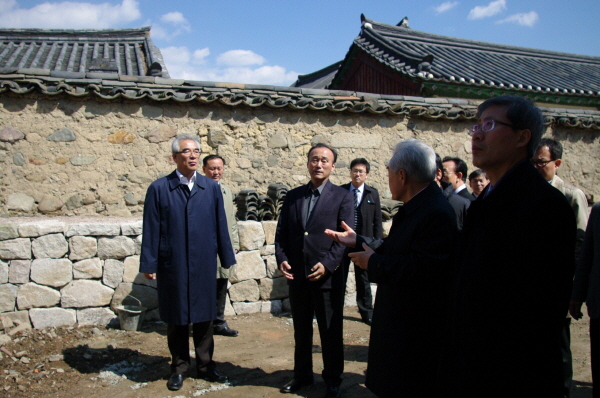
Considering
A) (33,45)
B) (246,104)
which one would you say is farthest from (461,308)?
(33,45)

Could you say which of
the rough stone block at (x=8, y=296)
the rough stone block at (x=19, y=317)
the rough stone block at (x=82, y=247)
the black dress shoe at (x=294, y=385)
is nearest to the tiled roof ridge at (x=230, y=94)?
the rough stone block at (x=82, y=247)

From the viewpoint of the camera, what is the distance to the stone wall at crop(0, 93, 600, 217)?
571 cm

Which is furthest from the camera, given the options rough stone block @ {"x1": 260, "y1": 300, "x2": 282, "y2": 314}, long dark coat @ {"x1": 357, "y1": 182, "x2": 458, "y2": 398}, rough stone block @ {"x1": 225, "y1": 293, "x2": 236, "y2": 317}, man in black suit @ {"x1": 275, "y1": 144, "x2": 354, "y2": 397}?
rough stone block @ {"x1": 260, "y1": 300, "x2": 282, "y2": 314}

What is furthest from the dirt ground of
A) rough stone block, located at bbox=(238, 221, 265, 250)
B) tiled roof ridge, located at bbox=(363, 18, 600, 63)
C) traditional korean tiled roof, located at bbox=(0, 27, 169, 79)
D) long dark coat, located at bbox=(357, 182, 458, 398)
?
tiled roof ridge, located at bbox=(363, 18, 600, 63)

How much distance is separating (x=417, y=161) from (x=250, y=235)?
11.4 ft

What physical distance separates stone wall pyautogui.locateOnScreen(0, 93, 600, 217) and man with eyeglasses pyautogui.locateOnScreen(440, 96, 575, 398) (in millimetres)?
4903

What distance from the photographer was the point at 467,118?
7398 millimetres

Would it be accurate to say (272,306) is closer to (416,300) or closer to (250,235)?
(250,235)

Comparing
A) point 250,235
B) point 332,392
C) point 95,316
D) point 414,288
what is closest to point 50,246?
point 95,316

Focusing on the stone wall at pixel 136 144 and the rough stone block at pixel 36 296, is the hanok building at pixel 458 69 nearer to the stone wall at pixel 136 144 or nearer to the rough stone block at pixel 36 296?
the stone wall at pixel 136 144

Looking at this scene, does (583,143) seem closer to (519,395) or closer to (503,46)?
(503,46)

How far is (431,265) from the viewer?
2127mm

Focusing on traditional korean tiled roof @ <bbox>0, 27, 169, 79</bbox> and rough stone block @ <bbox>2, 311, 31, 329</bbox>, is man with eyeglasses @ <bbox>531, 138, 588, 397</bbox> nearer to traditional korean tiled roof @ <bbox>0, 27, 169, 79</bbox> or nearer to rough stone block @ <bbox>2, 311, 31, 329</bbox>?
rough stone block @ <bbox>2, 311, 31, 329</bbox>

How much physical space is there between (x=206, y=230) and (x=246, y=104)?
316 cm
